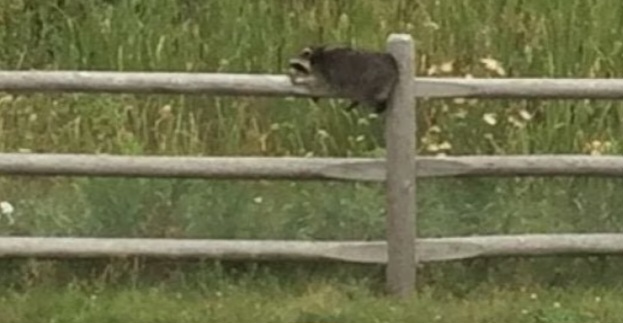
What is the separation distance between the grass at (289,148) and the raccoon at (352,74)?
1.82 ft

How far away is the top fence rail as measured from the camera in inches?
229

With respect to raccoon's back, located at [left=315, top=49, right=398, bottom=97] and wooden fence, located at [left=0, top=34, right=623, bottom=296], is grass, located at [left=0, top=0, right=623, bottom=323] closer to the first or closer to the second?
wooden fence, located at [left=0, top=34, right=623, bottom=296]

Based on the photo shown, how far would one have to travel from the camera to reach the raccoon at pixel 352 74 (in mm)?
5805

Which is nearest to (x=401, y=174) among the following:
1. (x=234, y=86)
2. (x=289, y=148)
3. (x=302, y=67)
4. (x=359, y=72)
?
(x=359, y=72)

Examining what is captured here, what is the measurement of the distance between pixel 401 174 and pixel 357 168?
176 mm

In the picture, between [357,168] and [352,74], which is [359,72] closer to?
A: [352,74]

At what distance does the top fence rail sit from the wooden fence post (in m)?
0.08

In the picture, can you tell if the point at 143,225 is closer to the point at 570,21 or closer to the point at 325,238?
the point at 325,238

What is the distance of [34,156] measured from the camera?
19.4 feet

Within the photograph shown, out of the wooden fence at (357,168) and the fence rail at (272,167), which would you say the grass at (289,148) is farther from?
the fence rail at (272,167)

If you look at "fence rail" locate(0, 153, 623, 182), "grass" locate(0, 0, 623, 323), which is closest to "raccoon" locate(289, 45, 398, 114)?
"fence rail" locate(0, 153, 623, 182)

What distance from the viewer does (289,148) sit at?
22.8 feet

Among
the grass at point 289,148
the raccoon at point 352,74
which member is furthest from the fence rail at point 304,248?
the raccoon at point 352,74

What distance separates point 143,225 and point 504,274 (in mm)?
1492
